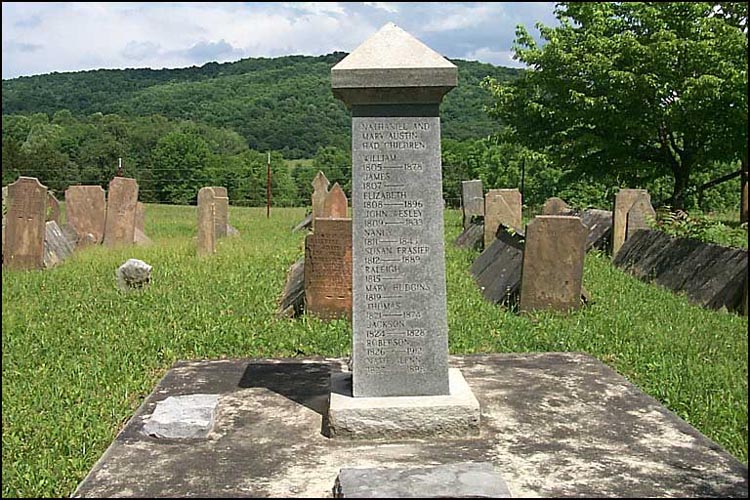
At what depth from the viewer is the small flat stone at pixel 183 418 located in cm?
450

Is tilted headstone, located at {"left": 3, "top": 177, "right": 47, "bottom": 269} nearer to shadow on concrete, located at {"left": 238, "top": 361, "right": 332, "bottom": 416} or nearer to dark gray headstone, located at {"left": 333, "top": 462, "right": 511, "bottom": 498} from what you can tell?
shadow on concrete, located at {"left": 238, "top": 361, "right": 332, "bottom": 416}

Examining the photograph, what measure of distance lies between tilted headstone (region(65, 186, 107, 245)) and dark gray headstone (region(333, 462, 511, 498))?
13431mm

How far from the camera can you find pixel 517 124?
23.1m

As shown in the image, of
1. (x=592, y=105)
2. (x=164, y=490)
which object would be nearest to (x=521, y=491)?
(x=164, y=490)

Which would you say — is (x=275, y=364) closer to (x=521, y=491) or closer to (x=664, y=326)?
(x=521, y=491)

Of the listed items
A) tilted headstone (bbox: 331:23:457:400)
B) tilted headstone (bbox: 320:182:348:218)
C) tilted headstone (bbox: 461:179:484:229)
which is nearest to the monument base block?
tilted headstone (bbox: 331:23:457:400)

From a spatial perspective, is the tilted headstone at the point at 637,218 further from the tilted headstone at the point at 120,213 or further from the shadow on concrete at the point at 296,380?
the tilted headstone at the point at 120,213

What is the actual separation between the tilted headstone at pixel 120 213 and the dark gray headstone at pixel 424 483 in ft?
42.0

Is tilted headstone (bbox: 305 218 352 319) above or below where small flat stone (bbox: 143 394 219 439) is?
above

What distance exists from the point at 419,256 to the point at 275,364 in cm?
206

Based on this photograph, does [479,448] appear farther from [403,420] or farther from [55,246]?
[55,246]

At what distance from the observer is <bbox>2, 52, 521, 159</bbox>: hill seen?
60.6 feet

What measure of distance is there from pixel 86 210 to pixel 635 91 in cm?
1256

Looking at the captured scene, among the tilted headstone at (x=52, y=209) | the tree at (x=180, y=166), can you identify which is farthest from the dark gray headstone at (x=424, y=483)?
the tree at (x=180, y=166)
